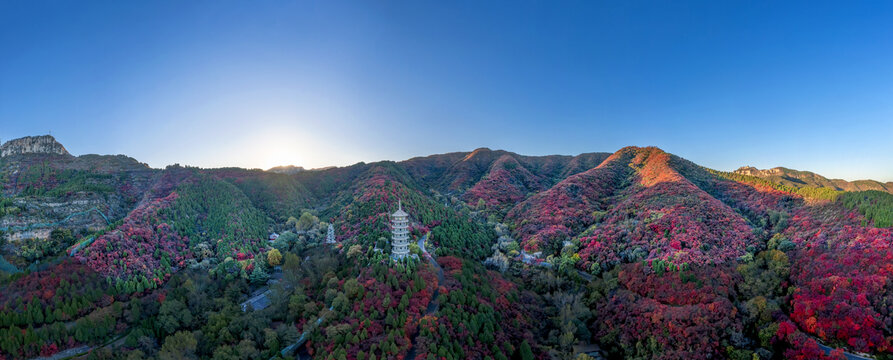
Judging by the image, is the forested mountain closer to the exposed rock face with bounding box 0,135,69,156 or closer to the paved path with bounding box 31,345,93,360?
the paved path with bounding box 31,345,93,360

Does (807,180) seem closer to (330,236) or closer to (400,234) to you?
(400,234)

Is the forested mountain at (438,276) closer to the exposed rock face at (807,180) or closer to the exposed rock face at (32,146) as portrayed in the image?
the exposed rock face at (32,146)

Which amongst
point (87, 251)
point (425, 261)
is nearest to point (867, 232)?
point (425, 261)

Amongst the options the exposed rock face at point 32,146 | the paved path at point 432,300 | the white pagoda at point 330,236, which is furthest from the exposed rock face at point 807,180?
the exposed rock face at point 32,146

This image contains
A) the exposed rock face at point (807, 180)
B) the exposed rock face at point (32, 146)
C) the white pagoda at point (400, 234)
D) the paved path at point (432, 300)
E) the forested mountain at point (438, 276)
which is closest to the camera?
the paved path at point (432, 300)

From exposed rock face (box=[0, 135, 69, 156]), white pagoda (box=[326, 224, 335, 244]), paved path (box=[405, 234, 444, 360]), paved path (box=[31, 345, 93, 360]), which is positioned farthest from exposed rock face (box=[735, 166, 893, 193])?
exposed rock face (box=[0, 135, 69, 156])

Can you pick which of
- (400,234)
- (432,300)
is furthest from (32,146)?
(432,300)
